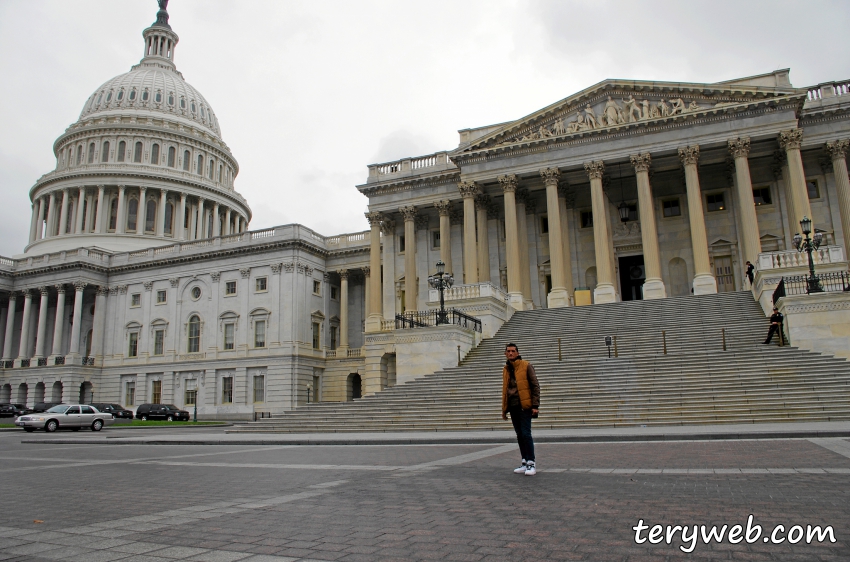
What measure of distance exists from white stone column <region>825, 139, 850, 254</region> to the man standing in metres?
37.6

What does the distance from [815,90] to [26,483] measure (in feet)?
151

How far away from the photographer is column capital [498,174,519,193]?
43.7 m

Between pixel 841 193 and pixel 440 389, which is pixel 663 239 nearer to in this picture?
pixel 841 193

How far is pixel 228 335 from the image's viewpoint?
6391 cm

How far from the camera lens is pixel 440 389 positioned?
27.2 meters

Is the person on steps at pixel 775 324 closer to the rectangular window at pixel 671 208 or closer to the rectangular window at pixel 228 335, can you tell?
the rectangular window at pixel 671 208

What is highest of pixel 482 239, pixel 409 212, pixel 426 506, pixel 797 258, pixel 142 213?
pixel 142 213

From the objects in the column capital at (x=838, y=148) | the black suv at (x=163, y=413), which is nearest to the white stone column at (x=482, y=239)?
the column capital at (x=838, y=148)

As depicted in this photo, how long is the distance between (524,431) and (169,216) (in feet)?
295

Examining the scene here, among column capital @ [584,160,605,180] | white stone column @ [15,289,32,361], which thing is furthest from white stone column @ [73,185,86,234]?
column capital @ [584,160,605,180]

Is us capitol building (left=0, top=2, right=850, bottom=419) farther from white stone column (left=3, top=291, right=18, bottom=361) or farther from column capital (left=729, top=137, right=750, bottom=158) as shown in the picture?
white stone column (left=3, top=291, right=18, bottom=361)

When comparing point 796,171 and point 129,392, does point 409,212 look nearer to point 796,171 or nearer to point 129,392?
point 796,171

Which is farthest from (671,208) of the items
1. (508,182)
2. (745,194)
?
(508,182)

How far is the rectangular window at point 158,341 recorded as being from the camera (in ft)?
221
